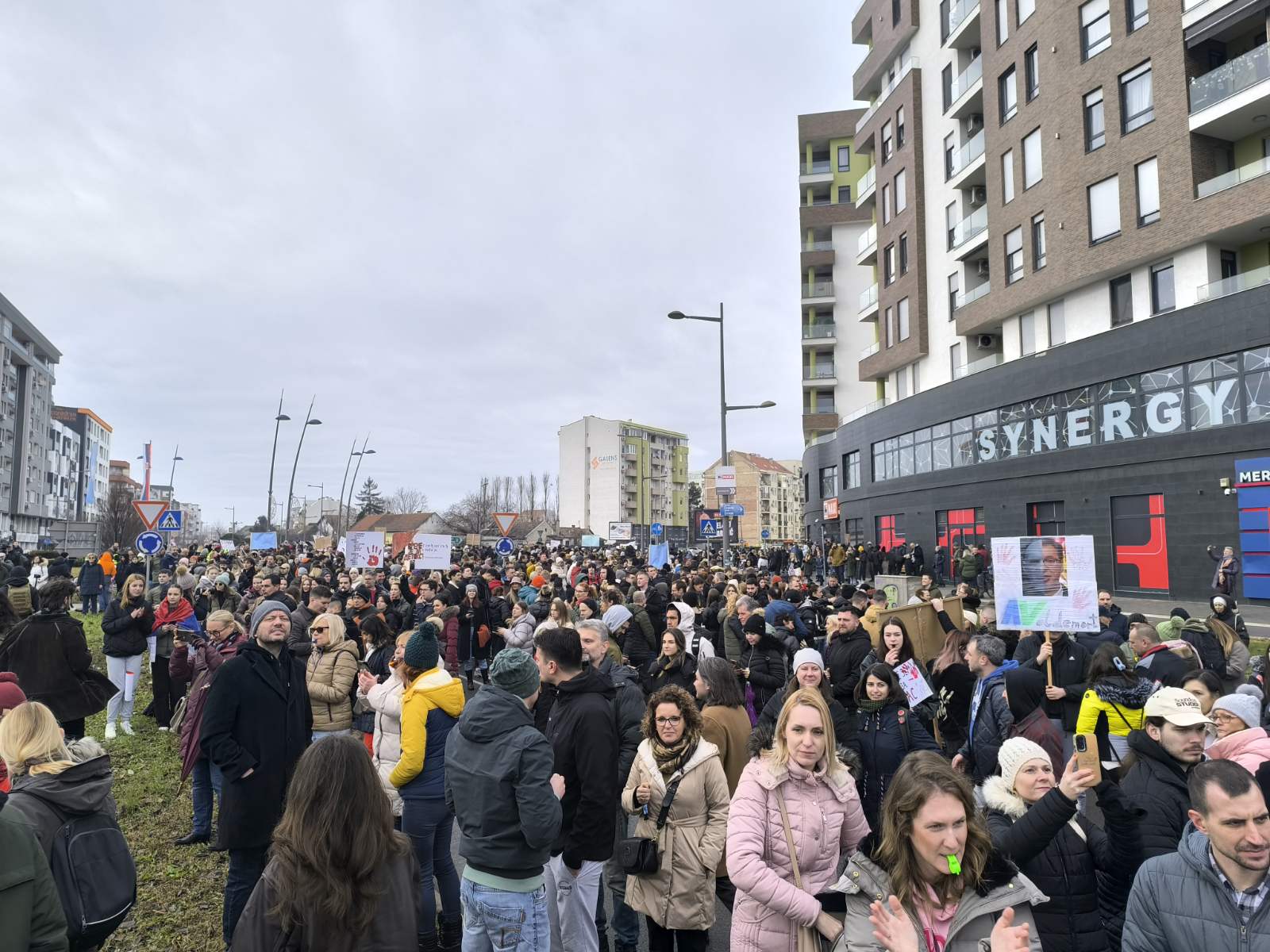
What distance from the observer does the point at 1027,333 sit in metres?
31.2

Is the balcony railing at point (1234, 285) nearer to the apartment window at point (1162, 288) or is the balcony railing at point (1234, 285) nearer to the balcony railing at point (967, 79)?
the apartment window at point (1162, 288)

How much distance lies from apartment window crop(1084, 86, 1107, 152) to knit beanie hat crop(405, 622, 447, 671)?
28993 millimetres

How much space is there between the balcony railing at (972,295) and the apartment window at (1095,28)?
29.0 ft

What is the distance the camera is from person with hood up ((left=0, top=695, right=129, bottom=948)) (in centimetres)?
330

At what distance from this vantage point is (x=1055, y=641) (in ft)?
24.2

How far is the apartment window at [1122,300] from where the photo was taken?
25.9 meters

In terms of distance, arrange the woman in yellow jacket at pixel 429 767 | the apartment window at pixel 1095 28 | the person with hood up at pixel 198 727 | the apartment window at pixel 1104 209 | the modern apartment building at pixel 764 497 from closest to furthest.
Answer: the woman in yellow jacket at pixel 429 767, the person with hood up at pixel 198 727, the apartment window at pixel 1104 209, the apartment window at pixel 1095 28, the modern apartment building at pixel 764 497

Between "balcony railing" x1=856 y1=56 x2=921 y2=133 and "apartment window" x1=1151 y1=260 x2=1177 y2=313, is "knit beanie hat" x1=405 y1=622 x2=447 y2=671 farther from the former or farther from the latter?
"balcony railing" x1=856 y1=56 x2=921 y2=133

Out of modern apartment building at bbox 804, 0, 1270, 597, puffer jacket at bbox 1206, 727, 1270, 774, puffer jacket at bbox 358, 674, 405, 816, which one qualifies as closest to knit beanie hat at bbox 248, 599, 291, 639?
puffer jacket at bbox 358, 674, 405, 816

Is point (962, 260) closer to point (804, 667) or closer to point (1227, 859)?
point (804, 667)

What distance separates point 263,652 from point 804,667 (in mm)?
3726

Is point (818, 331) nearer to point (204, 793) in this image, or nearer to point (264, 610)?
point (204, 793)

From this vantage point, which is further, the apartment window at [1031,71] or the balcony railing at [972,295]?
the balcony railing at [972,295]

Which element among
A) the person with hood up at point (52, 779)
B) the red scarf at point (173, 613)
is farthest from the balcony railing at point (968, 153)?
the person with hood up at point (52, 779)
